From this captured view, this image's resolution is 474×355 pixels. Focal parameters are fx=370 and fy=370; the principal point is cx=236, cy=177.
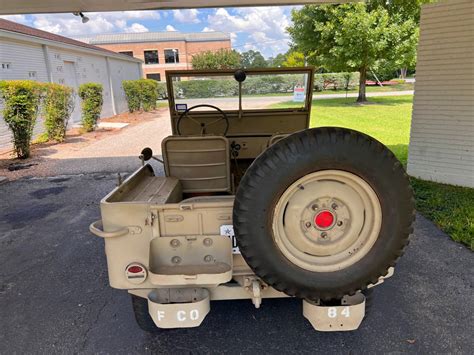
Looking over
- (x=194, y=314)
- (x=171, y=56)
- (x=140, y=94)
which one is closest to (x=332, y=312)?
(x=194, y=314)

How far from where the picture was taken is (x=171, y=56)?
50.9m

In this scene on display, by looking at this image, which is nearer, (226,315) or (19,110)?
(226,315)

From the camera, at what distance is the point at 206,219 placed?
2.28 m

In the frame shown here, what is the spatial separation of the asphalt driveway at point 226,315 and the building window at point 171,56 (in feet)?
162

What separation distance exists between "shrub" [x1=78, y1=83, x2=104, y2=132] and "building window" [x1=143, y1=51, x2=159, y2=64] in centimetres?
3856

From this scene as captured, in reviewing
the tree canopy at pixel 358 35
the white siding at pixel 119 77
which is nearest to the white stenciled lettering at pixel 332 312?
the tree canopy at pixel 358 35

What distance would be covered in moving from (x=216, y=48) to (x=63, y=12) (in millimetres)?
46168

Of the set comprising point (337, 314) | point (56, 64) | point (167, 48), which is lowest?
point (337, 314)

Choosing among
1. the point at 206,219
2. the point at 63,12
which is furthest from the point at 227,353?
the point at 63,12

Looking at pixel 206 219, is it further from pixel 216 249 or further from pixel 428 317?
pixel 428 317

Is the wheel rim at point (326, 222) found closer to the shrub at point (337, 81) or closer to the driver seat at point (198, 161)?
the driver seat at point (198, 161)

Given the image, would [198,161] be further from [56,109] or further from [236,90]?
[56,109]

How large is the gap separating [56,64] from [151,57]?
3850cm

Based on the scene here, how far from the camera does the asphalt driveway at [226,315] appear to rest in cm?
267
